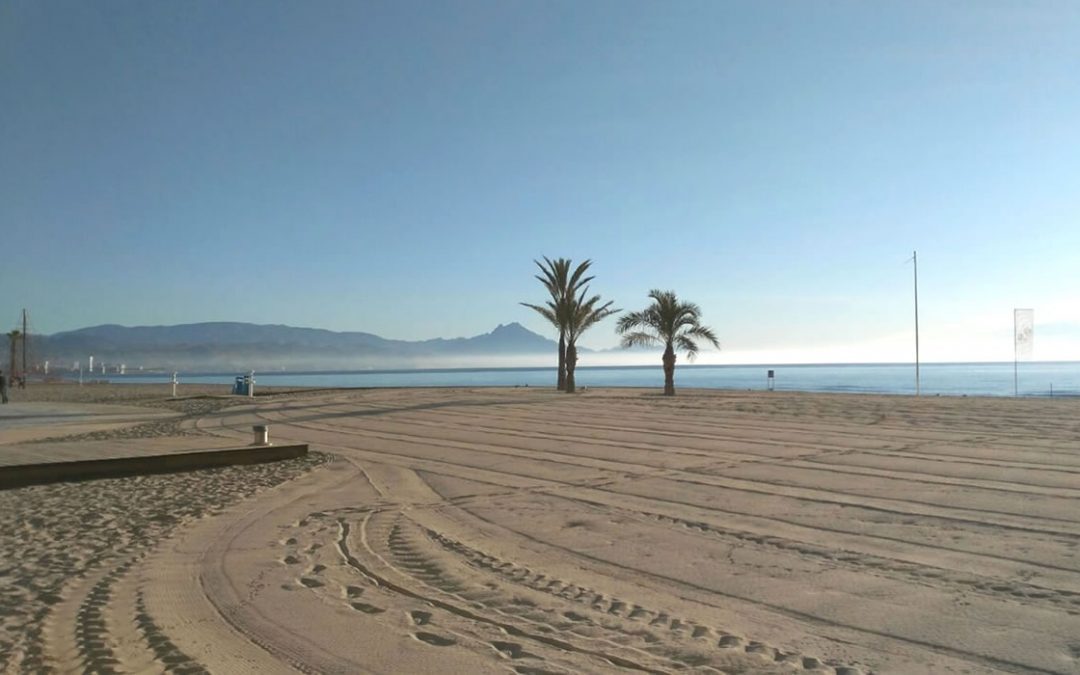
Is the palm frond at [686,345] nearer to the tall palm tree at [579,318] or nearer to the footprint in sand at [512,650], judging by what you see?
the tall palm tree at [579,318]

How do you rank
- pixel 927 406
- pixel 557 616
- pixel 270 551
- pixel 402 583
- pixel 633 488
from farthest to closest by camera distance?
pixel 927 406
pixel 633 488
pixel 270 551
pixel 402 583
pixel 557 616

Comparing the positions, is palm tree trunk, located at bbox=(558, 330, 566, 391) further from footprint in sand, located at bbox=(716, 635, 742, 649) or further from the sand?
footprint in sand, located at bbox=(716, 635, 742, 649)

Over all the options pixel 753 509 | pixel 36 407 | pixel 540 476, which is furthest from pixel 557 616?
pixel 36 407

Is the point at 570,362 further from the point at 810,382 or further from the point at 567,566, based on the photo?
the point at 810,382

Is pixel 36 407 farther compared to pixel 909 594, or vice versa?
pixel 36 407

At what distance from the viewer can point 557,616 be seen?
16.4 ft

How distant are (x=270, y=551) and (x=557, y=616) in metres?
3.05

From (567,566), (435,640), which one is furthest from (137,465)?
(435,640)

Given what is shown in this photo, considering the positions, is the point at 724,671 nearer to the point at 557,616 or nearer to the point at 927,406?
the point at 557,616

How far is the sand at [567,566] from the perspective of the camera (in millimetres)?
4438

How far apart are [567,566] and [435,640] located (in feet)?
6.01

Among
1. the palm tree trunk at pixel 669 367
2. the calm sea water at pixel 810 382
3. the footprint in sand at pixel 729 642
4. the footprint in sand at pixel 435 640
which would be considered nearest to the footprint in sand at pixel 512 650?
the footprint in sand at pixel 435 640

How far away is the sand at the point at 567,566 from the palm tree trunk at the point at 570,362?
24901 millimetres

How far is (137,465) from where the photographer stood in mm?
11719
